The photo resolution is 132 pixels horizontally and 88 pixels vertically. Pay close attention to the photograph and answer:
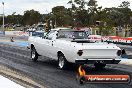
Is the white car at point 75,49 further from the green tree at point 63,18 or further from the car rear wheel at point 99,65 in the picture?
the green tree at point 63,18

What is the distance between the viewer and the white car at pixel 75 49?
41.7ft

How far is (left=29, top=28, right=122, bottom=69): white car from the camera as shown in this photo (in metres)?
12.7

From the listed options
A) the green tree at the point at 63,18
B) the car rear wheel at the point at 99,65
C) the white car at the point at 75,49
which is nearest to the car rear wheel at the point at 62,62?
the white car at the point at 75,49

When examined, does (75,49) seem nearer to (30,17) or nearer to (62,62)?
(62,62)

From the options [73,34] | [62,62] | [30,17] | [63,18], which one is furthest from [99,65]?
[30,17]

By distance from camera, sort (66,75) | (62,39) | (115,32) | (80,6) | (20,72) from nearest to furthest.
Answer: (66,75) → (20,72) → (62,39) → (115,32) → (80,6)

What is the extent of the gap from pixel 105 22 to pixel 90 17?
32.8 metres

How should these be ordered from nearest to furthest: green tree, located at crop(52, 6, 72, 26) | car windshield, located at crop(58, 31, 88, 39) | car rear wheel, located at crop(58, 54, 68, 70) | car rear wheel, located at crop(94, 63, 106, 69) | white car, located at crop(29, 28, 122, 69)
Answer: white car, located at crop(29, 28, 122, 69) → car rear wheel, located at crop(58, 54, 68, 70) → car rear wheel, located at crop(94, 63, 106, 69) → car windshield, located at crop(58, 31, 88, 39) → green tree, located at crop(52, 6, 72, 26)

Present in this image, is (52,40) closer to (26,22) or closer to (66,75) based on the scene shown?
(66,75)

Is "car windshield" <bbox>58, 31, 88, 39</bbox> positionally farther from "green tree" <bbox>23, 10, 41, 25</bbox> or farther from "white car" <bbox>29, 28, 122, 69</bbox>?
"green tree" <bbox>23, 10, 41, 25</bbox>

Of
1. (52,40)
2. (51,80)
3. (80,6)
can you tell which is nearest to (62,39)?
(52,40)

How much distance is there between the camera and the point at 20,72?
13266mm

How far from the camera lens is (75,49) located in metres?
12.7

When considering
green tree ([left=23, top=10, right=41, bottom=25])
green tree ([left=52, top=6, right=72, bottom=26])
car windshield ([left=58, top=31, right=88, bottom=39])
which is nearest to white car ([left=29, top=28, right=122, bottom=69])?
car windshield ([left=58, top=31, right=88, bottom=39])
